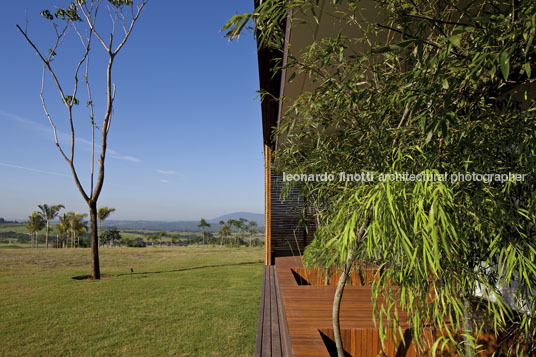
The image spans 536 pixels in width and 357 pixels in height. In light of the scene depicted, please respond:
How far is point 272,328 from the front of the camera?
2721 millimetres

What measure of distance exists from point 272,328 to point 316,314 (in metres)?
0.58

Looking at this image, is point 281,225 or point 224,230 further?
point 224,230

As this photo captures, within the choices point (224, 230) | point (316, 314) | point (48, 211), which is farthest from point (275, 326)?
point (48, 211)

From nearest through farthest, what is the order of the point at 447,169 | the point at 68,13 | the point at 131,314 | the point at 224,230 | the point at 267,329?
1. the point at 447,169
2. the point at 267,329
3. the point at 131,314
4. the point at 68,13
5. the point at 224,230

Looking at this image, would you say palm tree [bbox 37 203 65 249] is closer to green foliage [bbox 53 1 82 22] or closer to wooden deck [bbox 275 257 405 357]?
green foliage [bbox 53 1 82 22]

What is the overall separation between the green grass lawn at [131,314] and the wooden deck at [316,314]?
35.0 inches

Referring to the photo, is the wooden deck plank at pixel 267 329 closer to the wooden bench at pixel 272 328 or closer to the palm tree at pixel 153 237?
the wooden bench at pixel 272 328

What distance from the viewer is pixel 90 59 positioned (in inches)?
350

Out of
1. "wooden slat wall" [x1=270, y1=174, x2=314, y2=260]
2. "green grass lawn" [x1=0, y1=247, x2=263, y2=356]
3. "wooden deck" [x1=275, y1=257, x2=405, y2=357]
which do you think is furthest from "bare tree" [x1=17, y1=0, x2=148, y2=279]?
"wooden deck" [x1=275, y1=257, x2=405, y2=357]

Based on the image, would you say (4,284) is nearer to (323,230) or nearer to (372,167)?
(323,230)

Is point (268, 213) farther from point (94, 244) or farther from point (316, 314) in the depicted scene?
point (316, 314)

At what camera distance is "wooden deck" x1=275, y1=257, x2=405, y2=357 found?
1804mm

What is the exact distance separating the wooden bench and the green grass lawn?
0.42 m

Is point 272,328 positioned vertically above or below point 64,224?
above
